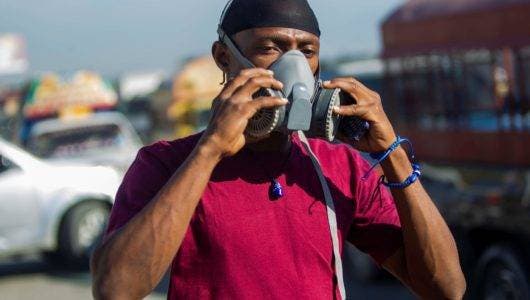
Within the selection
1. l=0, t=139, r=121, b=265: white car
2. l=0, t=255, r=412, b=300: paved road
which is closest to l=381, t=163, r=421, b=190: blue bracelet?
l=0, t=255, r=412, b=300: paved road

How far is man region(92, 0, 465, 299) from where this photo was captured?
232cm

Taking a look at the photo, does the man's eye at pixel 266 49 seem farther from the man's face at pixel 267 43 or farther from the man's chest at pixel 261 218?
the man's chest at pixel 261 218

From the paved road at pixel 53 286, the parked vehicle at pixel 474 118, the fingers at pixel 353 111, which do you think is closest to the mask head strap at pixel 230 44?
the fingers at pixel 353 111

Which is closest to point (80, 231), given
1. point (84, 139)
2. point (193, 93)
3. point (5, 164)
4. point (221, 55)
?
point (5, 164)

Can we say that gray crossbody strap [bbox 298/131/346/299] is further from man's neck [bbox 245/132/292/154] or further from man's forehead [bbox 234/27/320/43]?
man's forehead [bbox 234/27/320/43]

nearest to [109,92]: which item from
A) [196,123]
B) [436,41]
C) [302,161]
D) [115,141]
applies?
[115,141]

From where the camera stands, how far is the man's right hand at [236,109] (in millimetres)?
2318

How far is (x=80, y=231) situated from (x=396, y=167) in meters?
10.4

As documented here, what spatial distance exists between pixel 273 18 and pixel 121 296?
723 millimetres

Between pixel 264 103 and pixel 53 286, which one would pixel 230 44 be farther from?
pixel 53 286

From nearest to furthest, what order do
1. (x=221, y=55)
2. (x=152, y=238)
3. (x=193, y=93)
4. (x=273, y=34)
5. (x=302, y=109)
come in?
(x=152, y=238) < (x=302, y=109) < (x=273, y=34) < (x=221, y=55) < (x=193, y=93)

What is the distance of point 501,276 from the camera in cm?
716

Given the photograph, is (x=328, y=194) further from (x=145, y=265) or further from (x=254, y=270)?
(x=145, y=265)

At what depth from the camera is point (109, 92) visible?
17.2m
